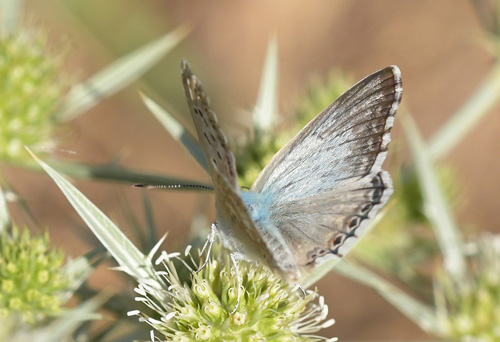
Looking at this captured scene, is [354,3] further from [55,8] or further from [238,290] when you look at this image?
[238,290]

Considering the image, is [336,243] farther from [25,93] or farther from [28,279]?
[25,93]

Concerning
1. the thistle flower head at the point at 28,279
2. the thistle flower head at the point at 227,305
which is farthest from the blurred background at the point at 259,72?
the thistle flower head at the point at 227,305

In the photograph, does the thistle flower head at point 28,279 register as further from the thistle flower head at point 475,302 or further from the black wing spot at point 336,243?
the thistle flower head at point 475,302

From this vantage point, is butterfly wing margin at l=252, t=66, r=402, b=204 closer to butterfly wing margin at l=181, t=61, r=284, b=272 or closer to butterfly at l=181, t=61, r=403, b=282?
butterfly at l=181, t=61, r=403, b=282

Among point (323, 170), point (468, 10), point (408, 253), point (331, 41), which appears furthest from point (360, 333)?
point (323, 170)

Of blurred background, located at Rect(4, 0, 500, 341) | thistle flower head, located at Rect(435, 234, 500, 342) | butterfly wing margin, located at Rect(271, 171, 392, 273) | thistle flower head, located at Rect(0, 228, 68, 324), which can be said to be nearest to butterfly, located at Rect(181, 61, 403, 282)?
butterfly wing margin, located at Rect(271, 171, 392, 273)

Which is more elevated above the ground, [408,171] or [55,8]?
[55,8]
